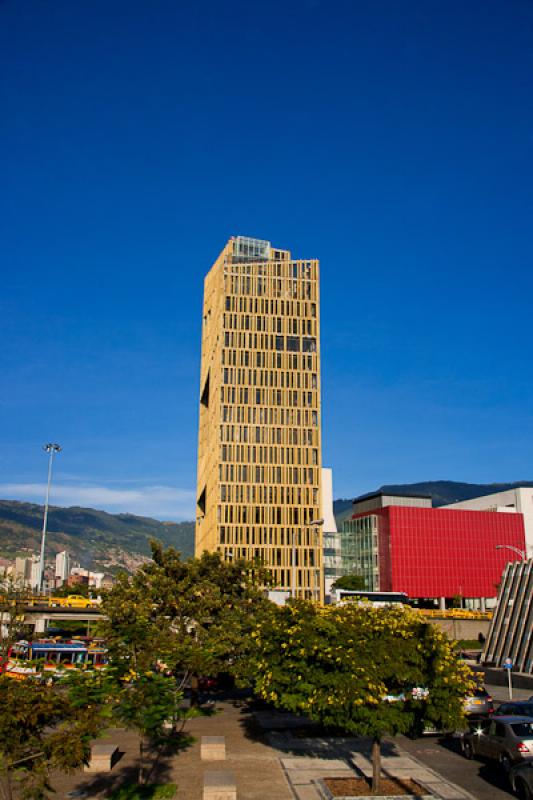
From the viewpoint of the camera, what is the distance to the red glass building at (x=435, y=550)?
126 m

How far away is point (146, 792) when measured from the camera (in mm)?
21000

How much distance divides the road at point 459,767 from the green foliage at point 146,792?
9.12 m

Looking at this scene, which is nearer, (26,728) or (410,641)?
(26,728)

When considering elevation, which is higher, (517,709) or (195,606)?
(195,606)

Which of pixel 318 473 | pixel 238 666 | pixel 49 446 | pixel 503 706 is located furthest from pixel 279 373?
pixel 503 706

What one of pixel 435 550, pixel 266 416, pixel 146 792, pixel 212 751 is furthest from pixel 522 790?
pixel 435 550

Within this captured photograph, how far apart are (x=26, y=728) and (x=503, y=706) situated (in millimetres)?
18590

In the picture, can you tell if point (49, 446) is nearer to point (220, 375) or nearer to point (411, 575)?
point (220, 375)

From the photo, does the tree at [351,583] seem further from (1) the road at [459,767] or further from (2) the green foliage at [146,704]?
(2) the green foliage at [146,704]

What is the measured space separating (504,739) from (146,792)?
11.4m

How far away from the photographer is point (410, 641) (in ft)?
71.7

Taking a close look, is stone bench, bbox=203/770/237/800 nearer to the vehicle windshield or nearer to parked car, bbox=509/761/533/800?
parked car, bbox=509/761/533/800

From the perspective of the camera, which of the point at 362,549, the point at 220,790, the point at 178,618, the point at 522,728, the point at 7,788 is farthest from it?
the point at 362,549

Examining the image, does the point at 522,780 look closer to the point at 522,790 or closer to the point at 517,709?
the point at 522,790
